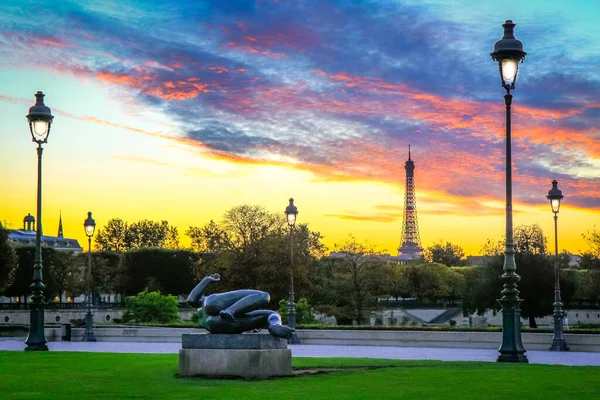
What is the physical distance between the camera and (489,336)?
128 ft

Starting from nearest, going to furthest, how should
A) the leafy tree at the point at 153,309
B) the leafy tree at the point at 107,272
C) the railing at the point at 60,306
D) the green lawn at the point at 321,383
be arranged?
the green lawn at the point at 321,383 → the leafy tree at the point at 153,309 → the railing at the point at 60,306 → the leafy tree at the point at 107,272

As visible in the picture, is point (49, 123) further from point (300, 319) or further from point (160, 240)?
point (160, 240)

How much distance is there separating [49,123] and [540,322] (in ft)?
239

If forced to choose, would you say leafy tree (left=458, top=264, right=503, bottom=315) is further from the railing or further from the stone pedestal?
the stone pedestal

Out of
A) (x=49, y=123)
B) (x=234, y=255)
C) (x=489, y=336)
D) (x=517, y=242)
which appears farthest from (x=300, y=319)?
(x=517, y=242)

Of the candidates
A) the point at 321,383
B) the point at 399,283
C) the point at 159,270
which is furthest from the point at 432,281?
the point at 321,383

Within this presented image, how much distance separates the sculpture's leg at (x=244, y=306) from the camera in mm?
18625

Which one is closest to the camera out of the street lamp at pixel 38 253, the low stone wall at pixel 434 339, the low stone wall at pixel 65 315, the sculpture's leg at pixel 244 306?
the sculpture's leg at pixel 244 306

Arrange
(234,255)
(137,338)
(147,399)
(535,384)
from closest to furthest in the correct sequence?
(147,399) → (535,384) → (137,338) → (234,255)

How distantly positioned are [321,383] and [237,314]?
2.63m

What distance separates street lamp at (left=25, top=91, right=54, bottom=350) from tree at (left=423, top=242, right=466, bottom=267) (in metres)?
142

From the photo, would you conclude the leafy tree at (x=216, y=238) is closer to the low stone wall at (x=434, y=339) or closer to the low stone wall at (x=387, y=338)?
the low stone wall at (x=387, y=338)

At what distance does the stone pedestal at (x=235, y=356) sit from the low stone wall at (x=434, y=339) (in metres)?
21.0

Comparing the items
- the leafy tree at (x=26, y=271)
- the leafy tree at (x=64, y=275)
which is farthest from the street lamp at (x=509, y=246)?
the leafy tree at (x=64, y=275)
